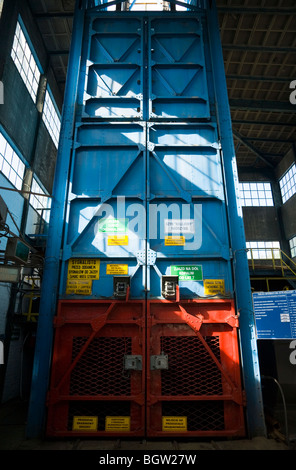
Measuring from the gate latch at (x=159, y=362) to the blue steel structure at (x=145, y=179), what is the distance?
1142mm

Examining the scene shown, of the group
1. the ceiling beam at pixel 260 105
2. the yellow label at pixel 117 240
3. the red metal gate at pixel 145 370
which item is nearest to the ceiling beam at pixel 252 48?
the ceiling beam at pixel 260 105

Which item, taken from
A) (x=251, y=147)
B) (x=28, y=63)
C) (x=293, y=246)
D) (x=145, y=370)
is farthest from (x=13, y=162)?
(x=293, y=246)

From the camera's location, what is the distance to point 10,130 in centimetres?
972

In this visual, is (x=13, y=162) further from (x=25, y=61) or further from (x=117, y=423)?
(x=117, y=423)

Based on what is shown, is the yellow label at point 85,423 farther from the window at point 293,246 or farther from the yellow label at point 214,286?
the window at point 293,246

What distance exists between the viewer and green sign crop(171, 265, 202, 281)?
20.0 feet

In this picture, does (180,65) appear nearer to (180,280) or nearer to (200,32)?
(200,32)

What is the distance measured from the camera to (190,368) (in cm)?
556

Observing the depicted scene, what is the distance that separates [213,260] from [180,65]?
576 cm

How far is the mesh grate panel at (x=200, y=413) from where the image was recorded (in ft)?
17.1

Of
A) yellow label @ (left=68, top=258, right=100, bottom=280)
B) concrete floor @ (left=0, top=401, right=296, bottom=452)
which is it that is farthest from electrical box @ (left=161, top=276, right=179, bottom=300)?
concrete floor @ (left=0, top=401, right=296, bottom=452)
